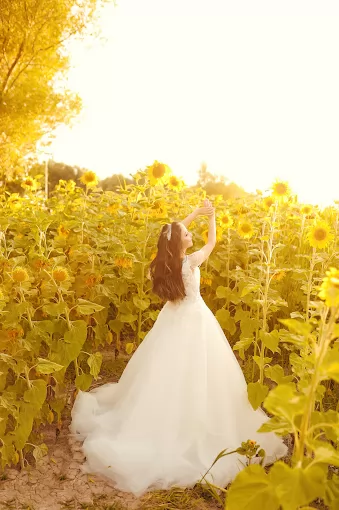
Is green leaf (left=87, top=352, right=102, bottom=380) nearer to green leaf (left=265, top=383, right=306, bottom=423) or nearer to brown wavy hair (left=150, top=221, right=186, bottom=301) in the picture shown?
brown wavy hair (left=150, top=221, right=186, bottom=301)

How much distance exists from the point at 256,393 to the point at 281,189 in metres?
1.60

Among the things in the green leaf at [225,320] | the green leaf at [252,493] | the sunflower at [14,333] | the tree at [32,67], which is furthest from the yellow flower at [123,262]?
the tree at [32,67]

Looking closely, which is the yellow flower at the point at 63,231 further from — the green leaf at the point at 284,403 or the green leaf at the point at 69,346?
the green leaf at the point at 284,403

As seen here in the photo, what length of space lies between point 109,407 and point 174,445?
700mm

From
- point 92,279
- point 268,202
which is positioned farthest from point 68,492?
point 268,202

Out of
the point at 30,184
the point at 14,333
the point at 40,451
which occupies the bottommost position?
the point at 40,451

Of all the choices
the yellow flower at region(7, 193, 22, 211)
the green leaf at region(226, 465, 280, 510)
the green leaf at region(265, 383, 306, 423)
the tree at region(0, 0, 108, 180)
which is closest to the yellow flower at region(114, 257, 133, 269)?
the yellow flower at region(7, 193, 22, 211)

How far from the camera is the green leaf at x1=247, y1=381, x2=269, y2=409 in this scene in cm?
319

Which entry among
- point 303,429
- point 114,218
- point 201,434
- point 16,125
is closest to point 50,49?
point 16,125

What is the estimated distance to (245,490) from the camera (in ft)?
5.49

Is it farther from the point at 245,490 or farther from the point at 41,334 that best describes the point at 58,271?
the point at 245,490

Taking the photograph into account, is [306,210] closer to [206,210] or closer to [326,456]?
[206,210]

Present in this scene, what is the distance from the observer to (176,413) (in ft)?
10.8

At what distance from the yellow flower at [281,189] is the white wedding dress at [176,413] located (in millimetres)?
947
